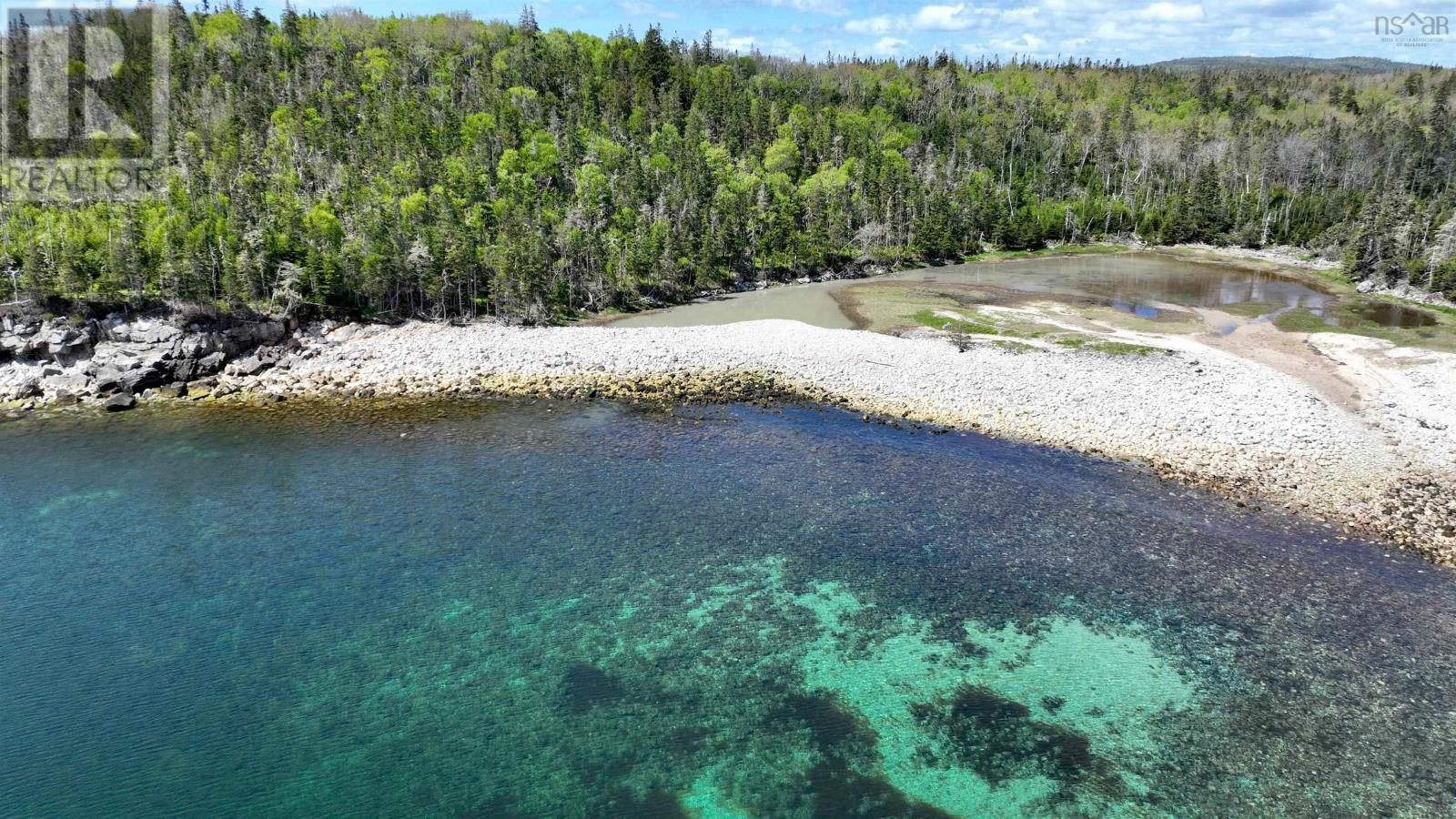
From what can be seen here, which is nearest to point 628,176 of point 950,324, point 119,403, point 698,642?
point 950,324

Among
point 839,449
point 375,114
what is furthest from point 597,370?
point 375,114

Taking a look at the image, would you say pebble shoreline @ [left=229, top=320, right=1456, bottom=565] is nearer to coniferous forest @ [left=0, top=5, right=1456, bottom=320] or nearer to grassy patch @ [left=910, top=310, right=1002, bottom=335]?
grassy patch @ [left=910, top=310, right=1002, bottom=335]

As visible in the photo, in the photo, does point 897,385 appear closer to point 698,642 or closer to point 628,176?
point 698,642

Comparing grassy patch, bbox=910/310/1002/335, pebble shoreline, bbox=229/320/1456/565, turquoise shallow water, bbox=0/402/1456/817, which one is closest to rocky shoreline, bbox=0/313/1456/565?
pebble shoreline, bbox=229/320/1456/565

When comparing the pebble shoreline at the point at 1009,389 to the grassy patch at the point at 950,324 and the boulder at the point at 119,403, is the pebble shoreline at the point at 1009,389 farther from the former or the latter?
the grassy patch at the point at 950,324

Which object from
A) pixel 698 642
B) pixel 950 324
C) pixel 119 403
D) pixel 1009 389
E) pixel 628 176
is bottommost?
pixel 698 642

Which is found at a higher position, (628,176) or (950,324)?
(628,176)
